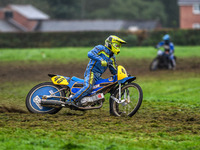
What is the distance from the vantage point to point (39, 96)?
998cm

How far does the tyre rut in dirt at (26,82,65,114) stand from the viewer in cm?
996

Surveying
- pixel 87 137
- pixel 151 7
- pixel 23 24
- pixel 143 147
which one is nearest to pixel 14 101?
pixel 87 137

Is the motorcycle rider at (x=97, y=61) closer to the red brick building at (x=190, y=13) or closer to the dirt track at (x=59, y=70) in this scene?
the dirt track at (x=59, y=70)

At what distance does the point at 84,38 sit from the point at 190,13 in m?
30.9

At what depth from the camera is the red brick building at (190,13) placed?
70625mm

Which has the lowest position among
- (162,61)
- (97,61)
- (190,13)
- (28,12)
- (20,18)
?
(97,61)

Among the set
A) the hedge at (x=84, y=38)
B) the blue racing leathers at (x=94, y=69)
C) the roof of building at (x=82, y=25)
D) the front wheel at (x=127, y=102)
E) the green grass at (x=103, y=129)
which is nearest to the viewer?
the green grass at (x=103, y=129)

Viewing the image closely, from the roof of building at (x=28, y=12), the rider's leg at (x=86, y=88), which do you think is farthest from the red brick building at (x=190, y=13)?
the rider's leg at (x=86, y=88)

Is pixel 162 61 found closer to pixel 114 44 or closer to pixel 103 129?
pixel 114 44

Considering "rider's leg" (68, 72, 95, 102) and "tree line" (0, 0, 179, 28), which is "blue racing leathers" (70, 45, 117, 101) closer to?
"rider's leg" (68, 72, 95, 102)

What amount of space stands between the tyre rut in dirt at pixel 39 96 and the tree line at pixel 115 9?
84464 millimetres

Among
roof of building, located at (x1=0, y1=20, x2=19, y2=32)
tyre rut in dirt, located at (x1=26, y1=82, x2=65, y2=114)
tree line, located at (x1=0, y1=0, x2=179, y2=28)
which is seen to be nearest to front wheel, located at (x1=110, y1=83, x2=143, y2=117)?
tyre rut in dirt, located at (x1=26, y1=82, x2=65, y2=114)

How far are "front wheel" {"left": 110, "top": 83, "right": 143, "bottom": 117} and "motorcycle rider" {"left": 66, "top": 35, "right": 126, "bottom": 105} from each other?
0.57 meters

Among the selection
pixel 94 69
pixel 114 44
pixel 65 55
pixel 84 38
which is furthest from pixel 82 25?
pixel 114 44
